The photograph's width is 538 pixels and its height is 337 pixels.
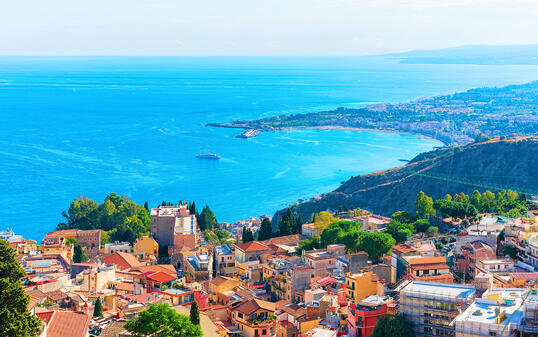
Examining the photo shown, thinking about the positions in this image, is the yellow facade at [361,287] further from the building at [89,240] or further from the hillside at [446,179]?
the hillside at [446,179]

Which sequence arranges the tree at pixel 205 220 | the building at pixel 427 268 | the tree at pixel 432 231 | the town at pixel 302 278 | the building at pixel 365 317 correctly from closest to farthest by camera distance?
the town at pixel 302 278
the building at pixel 365 317
the building at pixel 427 268
the tree at pixel 432 231
the tree at pixel 205 220

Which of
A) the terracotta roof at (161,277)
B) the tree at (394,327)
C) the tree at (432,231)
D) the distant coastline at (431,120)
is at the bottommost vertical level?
the distant coastline at (431,120)

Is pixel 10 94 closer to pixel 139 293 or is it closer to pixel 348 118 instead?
pixel 348 118

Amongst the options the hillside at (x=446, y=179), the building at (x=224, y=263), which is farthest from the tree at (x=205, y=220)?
Answer: the hillside at (x=446, y=179)

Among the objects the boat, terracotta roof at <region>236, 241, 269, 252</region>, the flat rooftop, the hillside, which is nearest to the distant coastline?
the boat


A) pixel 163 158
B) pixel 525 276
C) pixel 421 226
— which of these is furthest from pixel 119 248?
pixel 163 158

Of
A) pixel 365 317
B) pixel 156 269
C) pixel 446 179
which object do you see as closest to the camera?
pixel 365 317

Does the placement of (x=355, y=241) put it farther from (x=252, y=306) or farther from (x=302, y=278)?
(x=252, y=306)

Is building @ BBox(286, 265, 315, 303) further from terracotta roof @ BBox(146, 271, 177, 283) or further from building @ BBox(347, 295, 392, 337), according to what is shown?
building @ BBox(347, 295, 392, 337)
